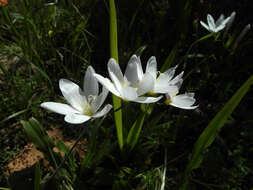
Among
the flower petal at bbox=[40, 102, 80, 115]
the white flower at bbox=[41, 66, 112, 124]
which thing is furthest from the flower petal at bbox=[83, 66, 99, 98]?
the flower petal at bbox=[40, 102, 80, 115]

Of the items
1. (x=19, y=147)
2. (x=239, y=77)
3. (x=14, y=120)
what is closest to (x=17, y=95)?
(x=14, y=120)

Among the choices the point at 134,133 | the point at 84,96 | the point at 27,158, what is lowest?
the point at 27,158

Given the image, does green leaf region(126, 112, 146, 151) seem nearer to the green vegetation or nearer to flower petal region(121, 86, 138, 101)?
the green vegetation

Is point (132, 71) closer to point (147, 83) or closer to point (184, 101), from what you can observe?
point (147, 83)

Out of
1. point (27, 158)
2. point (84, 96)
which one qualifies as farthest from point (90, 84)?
point (27, 158)

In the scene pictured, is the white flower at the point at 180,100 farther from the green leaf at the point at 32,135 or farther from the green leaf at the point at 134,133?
the green leaf at the point at 32,135

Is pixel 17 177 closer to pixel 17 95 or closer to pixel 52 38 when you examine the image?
pixel 17 95

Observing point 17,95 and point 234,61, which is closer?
point 17,95

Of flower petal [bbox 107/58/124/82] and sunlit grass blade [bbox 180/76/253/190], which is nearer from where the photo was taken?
flower petal [bbox 107/58/124/82]
